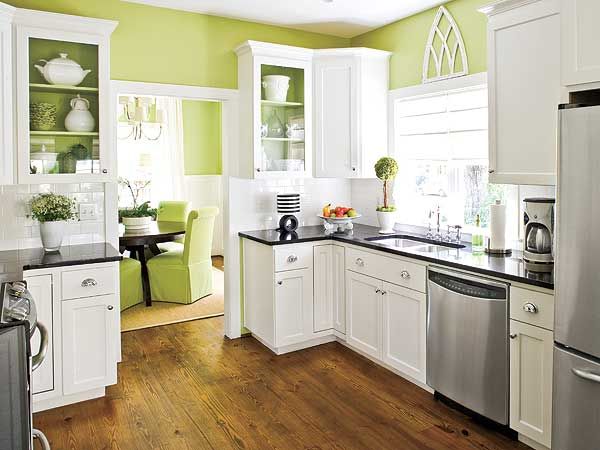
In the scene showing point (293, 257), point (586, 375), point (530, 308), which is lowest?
point (586, 375)

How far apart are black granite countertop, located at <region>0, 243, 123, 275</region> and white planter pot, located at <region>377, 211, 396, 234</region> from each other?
6.82 ft

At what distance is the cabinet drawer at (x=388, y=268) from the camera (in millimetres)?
3316

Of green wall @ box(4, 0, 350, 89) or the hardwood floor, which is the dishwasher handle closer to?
the hardwood floor

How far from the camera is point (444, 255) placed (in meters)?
3.26

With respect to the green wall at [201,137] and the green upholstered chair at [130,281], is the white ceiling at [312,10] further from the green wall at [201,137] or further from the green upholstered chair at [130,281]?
the green wall at [201,137]

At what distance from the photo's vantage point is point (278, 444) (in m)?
2.77

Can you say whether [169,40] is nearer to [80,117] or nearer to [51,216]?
[80,117]

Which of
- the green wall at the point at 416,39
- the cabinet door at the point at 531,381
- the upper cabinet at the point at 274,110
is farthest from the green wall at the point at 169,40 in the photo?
the cabinet door at the point at 531,381

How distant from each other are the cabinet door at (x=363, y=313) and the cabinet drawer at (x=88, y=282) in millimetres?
1733

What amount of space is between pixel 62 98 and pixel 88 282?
124 centimetres

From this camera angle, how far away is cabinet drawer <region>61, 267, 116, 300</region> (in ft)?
10.3

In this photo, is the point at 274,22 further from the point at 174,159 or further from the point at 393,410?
the point at 174,159

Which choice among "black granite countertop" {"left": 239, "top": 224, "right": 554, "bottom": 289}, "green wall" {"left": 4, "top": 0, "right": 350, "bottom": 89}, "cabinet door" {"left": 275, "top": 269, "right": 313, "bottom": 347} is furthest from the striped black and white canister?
"green wall" {"left": 4, "top": 0, "right": 350, "bottom": 89}

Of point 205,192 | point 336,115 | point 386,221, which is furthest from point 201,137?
point 386,221
